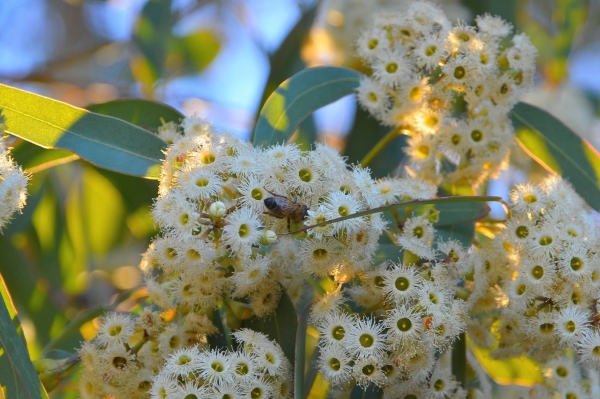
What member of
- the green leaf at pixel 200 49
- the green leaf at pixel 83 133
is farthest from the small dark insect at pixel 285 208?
the green leaf at pixel 200 49

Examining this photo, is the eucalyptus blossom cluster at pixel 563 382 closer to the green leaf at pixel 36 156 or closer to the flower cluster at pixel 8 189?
the flower cluster at pixel 8 189

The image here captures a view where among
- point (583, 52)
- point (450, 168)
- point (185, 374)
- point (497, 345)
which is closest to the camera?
point (185, 374)

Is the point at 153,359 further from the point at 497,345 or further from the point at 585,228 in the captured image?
the point at 585,228

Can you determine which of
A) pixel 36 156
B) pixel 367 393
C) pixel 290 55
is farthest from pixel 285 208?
pixel 290 55

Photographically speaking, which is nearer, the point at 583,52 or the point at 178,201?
the point at 178,201

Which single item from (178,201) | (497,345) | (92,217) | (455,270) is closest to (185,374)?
(178,201)

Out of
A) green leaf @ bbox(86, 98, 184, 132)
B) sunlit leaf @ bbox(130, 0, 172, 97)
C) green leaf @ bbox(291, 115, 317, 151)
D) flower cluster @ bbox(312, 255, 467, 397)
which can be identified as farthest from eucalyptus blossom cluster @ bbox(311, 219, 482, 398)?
sunlit leaf @ bbox(130, 0, 172, 97)
